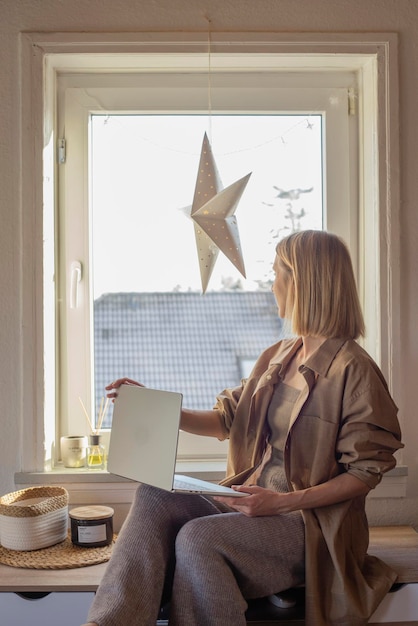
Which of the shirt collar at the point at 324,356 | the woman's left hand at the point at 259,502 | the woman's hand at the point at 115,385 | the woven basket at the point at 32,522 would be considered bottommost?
the woven basket at the point at 32,522

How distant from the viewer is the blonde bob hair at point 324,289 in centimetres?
180

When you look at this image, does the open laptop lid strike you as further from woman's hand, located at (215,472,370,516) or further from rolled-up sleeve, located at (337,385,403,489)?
rolled-up sleeve, located at (337,385,403,489)

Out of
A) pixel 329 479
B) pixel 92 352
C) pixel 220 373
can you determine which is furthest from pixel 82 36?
pixel 329 479

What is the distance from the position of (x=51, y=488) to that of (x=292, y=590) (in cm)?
74

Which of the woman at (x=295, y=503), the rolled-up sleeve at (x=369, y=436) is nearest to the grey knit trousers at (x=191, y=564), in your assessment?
the woman at (x=295, y=503)

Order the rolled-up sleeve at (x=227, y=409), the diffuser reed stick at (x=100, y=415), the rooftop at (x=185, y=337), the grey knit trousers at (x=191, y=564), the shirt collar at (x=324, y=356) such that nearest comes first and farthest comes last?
1. the grey knit trousers at (x=191, y=564)
2. the shirt collar at (x=324, y=356)
3. the rolled-up sleeve at (x=227, y=409)
4. the diffuser reed stick at (x=100, y=415)
5. the rooftop at (x=185, y=337)

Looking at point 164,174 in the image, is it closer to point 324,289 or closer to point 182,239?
point 182,239

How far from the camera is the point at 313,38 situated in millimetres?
2146

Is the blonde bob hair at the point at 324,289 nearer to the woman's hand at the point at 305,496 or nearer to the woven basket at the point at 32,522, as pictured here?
the woman's hand at the point at 305,496

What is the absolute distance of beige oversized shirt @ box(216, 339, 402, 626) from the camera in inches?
63.6

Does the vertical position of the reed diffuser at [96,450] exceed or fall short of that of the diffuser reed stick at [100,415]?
it falls short

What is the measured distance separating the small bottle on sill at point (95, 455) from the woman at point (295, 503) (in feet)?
1.63

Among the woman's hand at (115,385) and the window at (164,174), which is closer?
the woman's hand at (115,385)

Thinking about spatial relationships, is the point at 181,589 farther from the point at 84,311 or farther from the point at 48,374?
the point at 84,311
